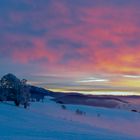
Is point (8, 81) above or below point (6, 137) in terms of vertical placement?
above

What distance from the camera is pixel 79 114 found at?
31.8 metres

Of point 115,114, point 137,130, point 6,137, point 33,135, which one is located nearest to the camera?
point 6,137

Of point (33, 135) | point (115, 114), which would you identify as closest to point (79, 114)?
point (115, 114)

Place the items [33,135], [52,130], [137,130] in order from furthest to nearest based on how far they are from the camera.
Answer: [137,130]
[52,130]
[33,135]

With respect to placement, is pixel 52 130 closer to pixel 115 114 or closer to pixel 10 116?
pixel 10 116

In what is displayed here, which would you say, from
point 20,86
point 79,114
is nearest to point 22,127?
point 20,86

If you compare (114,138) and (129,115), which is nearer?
(114,138)

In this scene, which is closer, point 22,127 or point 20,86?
point 22,127

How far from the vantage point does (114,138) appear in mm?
16859

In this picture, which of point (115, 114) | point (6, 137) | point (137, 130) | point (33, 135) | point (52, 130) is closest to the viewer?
point (6, 137)

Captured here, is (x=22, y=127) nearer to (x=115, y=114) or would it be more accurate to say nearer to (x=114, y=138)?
(x=114, y=138)

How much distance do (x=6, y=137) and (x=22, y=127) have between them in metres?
3.16

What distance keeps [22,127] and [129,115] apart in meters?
18.8

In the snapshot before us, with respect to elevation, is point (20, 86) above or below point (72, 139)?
above
